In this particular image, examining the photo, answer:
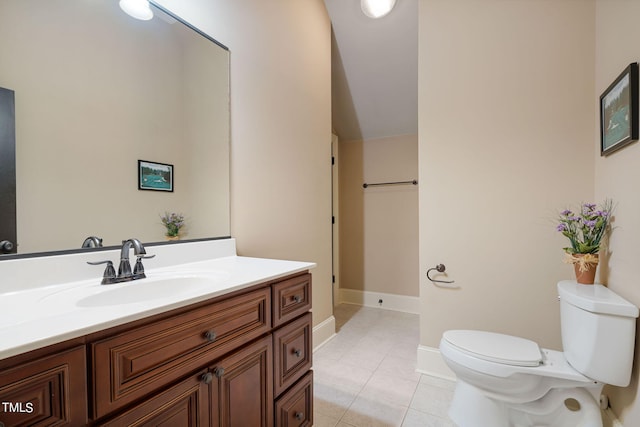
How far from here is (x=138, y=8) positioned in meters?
1.24

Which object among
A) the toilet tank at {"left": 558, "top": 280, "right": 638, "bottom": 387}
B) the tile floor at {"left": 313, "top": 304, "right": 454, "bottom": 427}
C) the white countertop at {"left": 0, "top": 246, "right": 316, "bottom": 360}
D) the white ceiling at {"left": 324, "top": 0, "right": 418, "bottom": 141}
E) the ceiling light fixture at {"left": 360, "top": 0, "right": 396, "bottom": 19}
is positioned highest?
the ceiling light fixture at {"left": 360, "top": 0, "right": 396, "bottom": 19}

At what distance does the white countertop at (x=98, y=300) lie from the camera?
547 millimetres

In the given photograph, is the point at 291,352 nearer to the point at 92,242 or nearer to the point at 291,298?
the point at 291,298

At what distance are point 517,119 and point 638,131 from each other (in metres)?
0.66

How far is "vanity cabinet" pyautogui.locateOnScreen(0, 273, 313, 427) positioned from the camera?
0.54 m

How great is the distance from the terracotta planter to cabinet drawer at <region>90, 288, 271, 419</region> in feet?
5.04

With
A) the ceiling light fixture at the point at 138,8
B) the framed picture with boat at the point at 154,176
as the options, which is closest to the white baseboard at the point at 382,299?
the framed picture with boat at the point at 154,176

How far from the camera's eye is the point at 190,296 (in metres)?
0.77

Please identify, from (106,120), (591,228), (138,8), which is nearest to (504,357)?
(591,228)

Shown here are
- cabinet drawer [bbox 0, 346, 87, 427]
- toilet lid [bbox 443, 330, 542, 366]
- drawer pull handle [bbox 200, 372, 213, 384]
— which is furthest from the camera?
toilet lid [bbox 443, 330, 542, 366]

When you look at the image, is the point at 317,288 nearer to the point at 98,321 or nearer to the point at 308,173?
the point at 308,173

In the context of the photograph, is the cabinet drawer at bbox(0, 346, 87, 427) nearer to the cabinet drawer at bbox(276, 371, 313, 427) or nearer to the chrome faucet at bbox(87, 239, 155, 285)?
the chrome faucet at bbox(87, 239, 155, 285)

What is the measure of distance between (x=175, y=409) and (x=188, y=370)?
0.31ft

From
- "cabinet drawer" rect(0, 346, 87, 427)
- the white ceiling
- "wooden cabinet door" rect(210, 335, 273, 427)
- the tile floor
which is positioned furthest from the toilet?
the white ceiling
